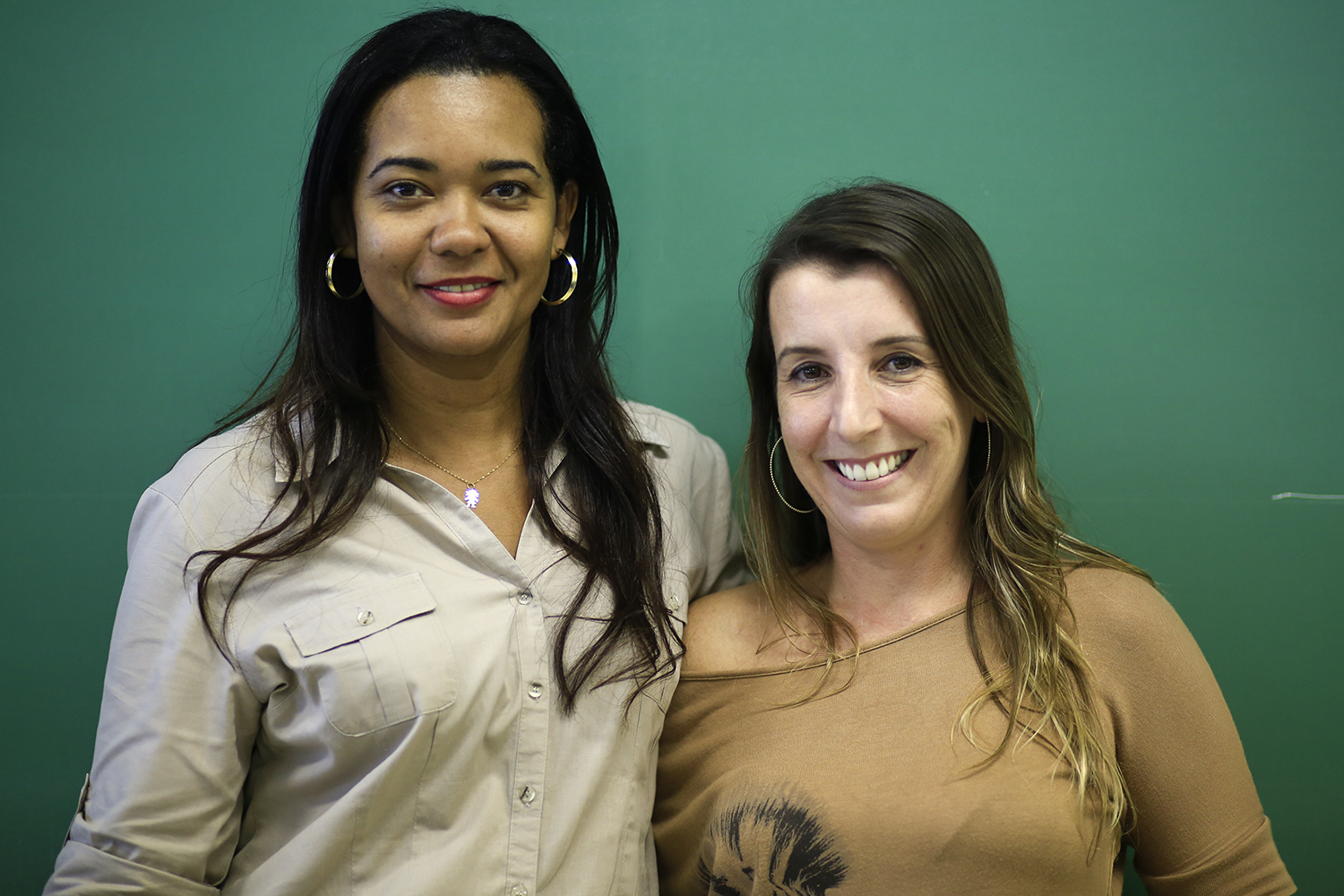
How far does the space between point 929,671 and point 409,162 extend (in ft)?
3.59

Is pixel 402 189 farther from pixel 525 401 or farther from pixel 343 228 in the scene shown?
pixel 525 401

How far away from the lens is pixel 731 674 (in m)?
1.59

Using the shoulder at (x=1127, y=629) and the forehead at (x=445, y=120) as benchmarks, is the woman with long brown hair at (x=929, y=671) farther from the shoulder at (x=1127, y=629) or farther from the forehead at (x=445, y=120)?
the forehead at (x=445, y=120)

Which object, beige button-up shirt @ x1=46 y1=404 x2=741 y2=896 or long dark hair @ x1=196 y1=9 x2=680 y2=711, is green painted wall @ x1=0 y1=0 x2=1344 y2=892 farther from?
beige button-up shirt @ x1=46 y1=404 x2=741 y2=896

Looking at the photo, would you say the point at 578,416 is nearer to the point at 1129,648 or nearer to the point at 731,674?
the point at 731,674

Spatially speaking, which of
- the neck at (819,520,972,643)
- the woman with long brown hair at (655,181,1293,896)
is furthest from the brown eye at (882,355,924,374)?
the neck at (819,520,972,643)

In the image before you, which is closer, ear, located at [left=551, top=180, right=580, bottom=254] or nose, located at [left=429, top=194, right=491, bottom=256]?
nose, located at [left=429, top=194, right=491, bottom=256]

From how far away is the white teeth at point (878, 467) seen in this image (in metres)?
1.47

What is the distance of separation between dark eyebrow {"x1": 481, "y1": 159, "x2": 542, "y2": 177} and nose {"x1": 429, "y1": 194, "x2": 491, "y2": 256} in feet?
0.17

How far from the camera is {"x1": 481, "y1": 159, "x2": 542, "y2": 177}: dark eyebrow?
1.41 metres

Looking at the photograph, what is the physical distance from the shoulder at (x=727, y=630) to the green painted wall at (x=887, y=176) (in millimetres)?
688

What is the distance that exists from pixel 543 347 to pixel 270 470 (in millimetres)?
505

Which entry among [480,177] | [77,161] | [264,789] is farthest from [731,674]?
[77,161]

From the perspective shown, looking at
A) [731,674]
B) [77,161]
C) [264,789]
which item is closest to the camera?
[264,789]
